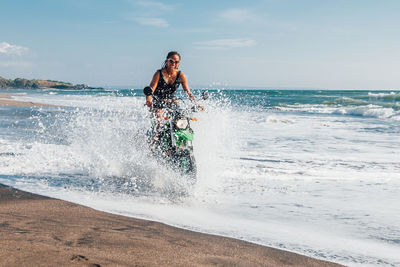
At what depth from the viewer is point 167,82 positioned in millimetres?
5766

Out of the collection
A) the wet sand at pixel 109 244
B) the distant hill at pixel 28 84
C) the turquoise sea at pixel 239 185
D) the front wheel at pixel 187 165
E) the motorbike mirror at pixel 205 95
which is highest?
the distant hill at pixel 28 84

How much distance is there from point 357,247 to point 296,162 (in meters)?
4.23

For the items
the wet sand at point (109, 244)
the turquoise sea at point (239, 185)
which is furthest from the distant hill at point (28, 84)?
the wet sand at point (109, 244)

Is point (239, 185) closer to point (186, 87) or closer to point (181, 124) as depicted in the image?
point (181, 124)

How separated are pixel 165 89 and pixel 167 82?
0.37ft

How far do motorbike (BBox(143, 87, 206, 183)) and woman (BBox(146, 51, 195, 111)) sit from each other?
0.15 metres

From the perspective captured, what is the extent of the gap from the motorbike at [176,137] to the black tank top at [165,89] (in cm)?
29

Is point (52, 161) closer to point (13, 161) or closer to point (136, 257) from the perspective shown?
A: point (13, 161)

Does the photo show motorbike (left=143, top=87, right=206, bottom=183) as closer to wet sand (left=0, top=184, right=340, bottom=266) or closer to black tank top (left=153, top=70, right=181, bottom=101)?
black tank top (left=153, top=70, right=181, bottom=101)

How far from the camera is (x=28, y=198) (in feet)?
14.1

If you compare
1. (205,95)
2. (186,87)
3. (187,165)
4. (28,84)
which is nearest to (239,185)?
(187,165)

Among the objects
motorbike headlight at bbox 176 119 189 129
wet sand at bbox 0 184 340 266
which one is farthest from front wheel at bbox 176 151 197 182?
wet sand at bbox 0 184 340 266

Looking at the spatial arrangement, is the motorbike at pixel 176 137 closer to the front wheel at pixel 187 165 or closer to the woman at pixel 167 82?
the front wheel at pixel 187 165

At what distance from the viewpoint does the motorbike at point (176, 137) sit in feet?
17.0
